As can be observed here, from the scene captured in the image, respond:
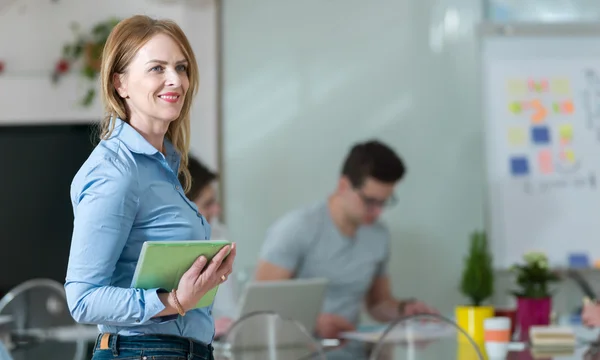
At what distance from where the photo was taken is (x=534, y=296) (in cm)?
328

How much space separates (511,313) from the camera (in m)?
3.25

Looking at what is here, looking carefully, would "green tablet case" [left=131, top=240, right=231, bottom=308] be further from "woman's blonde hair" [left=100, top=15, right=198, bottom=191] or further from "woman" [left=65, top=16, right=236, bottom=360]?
"woman's blonde hair" [left=100, top=15, right=198, bottom=191]

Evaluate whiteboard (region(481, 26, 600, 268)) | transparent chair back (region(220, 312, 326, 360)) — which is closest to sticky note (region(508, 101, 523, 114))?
whiteboard (region(481, 26, 600, 268))

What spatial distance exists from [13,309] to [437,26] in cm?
243

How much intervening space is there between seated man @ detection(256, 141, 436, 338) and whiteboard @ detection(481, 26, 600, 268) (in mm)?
805

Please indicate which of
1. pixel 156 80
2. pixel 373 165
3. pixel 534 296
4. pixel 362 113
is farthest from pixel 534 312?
pixel 156 80

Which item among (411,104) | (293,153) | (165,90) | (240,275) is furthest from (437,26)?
(165,90)

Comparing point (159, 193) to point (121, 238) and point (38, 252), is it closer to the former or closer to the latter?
point (121, 238)

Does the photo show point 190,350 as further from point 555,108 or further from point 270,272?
point 555,108

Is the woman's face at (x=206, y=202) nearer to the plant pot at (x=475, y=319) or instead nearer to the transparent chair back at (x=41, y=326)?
the transparent chair back at (x=41, y=326)

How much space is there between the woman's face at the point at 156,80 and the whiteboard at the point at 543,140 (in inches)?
130

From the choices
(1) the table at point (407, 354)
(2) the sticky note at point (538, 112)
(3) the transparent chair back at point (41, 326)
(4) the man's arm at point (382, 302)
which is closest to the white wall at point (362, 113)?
(2) the sticky note at point (538, 112)

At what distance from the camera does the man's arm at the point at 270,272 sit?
3689 millimetres

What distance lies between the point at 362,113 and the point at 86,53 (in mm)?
1472
